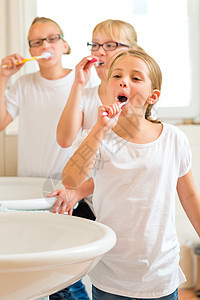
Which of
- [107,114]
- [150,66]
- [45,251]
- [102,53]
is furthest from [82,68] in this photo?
[45,251]

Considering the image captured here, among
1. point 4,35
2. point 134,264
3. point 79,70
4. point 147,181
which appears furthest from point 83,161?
point 4,35

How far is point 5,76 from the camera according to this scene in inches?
70.0

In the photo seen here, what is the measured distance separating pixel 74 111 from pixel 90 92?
13 cm

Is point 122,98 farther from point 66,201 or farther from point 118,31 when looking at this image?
point 118,31

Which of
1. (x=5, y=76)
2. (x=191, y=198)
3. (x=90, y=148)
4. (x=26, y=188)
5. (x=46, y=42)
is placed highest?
(x=46, y=42)

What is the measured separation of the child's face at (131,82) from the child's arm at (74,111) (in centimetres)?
28

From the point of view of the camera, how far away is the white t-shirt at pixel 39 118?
1798mm

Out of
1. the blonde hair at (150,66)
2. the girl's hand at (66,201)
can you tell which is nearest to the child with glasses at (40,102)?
the girl's hand at (66,201)

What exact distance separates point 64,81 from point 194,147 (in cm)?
79

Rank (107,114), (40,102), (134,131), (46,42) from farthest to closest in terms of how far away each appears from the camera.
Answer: (40,102)
(46,42)
(134,131)
(107,114)

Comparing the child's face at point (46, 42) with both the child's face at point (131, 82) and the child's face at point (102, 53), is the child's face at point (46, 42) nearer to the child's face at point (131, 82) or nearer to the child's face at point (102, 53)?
the child's face at point (102, 53)

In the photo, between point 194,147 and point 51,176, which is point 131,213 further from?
point 194,147

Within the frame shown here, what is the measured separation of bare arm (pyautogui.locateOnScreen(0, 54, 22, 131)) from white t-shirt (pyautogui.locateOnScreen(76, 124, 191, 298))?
776 millimetres

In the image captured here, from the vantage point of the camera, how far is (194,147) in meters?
2.26
